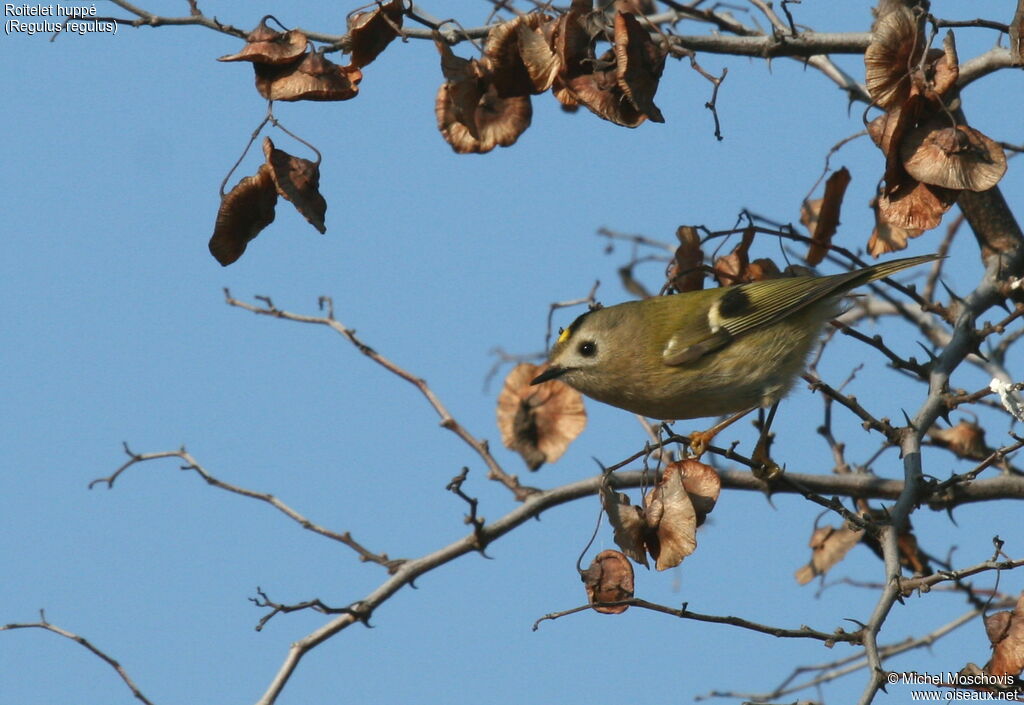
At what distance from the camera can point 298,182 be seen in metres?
2.90

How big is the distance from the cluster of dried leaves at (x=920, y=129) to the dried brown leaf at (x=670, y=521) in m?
0.92

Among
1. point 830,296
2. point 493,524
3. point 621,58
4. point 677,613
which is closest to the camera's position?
point 677,613

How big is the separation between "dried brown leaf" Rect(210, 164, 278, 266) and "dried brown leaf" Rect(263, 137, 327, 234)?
40 mm

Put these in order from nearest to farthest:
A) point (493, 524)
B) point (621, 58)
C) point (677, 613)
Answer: point (677, 613)
point (621, 58)
point (493, 524)

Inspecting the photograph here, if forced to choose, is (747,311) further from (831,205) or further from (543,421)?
(543,421)

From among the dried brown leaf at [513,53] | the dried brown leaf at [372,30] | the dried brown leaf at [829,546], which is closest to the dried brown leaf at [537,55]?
the dried brown leaf at [513,53]

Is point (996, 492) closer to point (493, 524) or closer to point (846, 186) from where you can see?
point (846, 186)

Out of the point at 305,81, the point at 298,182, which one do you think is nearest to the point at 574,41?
the point at 305,81

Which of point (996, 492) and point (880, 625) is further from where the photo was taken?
point (996, 492)

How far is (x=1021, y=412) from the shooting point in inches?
122

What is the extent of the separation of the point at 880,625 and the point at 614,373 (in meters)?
1.61

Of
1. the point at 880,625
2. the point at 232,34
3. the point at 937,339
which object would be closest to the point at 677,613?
the point at 880,625

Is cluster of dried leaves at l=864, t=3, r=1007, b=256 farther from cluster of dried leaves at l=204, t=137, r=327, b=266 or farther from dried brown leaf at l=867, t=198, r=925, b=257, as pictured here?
cluster of dried leaves at l=204, t=137, r=327, b=266

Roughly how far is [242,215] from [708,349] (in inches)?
66.8
